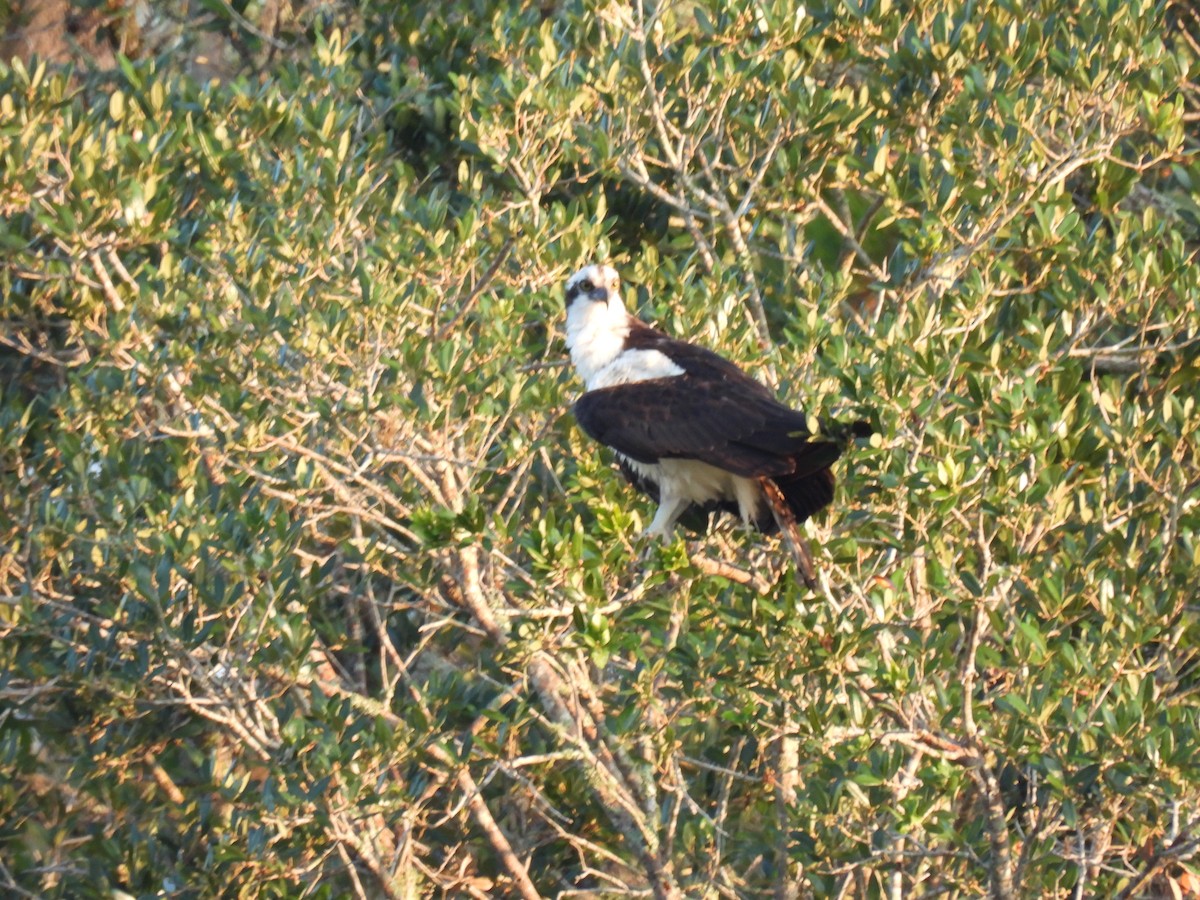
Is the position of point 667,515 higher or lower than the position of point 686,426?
lower

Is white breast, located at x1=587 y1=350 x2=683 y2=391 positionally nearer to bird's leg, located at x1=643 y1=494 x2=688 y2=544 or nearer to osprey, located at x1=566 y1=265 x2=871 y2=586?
osprey, located at x1=566 y1=265 x2=871 y2=586

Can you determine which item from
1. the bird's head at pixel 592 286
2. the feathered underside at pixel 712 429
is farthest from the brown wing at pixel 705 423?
the bird's head at pixel 592 286

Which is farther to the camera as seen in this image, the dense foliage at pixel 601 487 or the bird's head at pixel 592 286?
the bird's head at pixel 592 286

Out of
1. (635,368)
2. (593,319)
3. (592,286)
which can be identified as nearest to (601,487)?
(635,368)

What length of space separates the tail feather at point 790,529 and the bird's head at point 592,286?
4.00 ft

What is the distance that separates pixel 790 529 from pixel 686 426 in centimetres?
69

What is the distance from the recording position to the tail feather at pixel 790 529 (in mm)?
5164

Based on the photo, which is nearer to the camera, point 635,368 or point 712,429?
point 712,429

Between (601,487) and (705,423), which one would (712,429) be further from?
(601,487)

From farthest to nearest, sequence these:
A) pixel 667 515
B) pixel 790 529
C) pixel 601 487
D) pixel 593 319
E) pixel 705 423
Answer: pixel 593 319 → pixel 667 515 → pixel 705 423 → pixel 601 487 → pixel 790 529

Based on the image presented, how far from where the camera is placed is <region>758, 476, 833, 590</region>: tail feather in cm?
516

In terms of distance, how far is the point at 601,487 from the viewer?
5805 mm

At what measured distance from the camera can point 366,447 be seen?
227 inches

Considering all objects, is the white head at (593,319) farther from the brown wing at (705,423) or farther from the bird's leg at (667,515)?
the bird's leg at (667,515)
